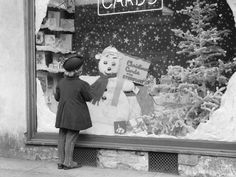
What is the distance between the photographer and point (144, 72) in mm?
6379

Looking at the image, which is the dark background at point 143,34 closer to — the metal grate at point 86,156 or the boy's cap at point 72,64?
the boy's cap at point 72,64

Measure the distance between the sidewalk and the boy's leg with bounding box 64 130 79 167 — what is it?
0.14 m

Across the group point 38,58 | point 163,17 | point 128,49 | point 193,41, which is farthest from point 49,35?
point 193,41

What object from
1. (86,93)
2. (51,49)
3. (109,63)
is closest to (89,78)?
(109,63)

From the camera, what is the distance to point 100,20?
671cm

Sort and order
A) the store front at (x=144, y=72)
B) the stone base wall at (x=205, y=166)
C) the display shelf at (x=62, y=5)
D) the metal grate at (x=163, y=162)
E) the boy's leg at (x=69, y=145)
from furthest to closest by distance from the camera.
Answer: the display shelf at (x=62, y=5)
the boy's leg at (x=69, y=145)
the metal grate at (x=163, y=162)
the store front at (x=144, y=72)
the stone base wall at (x=205, y=166)

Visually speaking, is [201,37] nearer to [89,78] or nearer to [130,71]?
[130,71]

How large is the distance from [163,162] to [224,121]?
108cm

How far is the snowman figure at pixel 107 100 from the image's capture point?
6.49 meters

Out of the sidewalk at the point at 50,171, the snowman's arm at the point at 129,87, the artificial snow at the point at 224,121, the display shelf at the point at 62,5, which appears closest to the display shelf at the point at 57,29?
the display shelf at the point at 62,5

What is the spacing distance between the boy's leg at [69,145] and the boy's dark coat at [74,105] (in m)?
0.18

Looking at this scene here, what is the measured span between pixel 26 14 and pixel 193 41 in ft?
9.11

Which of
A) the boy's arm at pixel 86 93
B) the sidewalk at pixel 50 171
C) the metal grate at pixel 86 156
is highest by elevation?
the boy's arm at pixel 86 93

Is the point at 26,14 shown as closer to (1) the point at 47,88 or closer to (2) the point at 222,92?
(1) the point at 47,88
